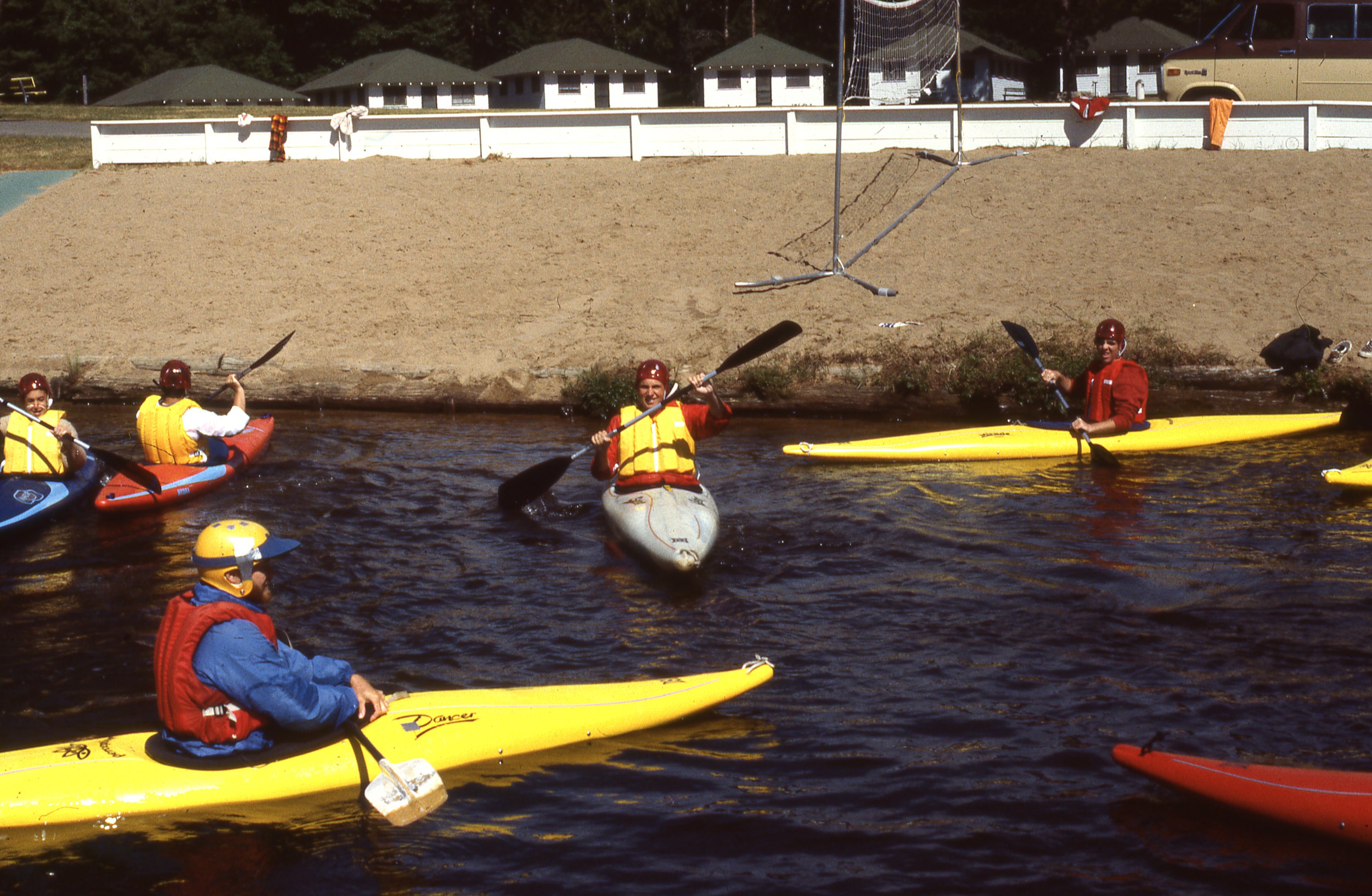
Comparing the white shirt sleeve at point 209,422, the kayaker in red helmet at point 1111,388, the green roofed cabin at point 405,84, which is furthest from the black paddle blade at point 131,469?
the green roofed cabin at point 405,84

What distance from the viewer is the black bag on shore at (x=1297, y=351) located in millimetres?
12102

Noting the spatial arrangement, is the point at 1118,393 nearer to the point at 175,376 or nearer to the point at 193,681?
the point at 175,376

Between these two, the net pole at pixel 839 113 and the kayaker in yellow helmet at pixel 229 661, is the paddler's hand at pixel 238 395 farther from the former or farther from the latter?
the net pole at pixel 839 113

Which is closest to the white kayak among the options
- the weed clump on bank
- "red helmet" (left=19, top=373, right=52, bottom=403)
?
the weed clump on bank

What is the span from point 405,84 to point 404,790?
37016 mm

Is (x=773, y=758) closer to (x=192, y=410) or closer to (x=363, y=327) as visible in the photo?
(x=192, y=410)

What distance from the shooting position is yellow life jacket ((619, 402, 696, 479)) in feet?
28.8

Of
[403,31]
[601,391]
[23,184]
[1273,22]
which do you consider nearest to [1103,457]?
[601,391]

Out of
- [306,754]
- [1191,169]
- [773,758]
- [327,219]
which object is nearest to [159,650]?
[306,754]

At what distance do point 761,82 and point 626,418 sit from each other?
A: 31.9m

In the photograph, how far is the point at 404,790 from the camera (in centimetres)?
513

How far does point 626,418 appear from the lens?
8906mm

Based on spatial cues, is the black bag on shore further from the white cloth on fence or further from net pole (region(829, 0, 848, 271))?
the white cloth on fence

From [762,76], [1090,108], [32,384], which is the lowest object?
[32,384]
